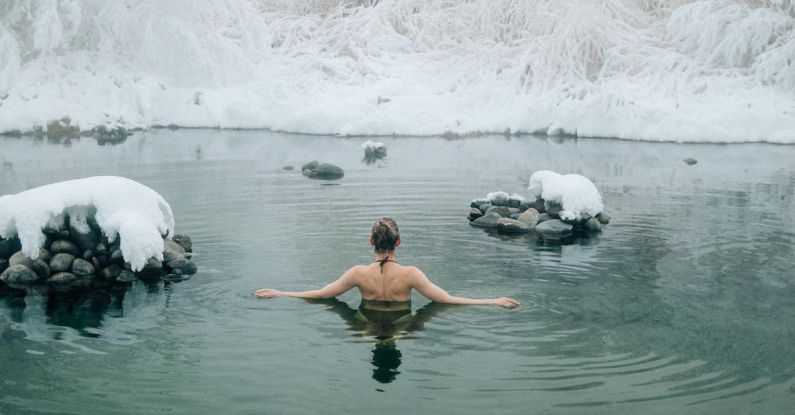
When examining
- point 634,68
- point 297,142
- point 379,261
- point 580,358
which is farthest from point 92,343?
point 634,68

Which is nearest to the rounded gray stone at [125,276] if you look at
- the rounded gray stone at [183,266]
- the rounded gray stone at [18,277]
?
the rounded gray stone at [183,266]

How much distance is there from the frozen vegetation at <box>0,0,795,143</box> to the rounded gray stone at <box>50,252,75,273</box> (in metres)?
18.4

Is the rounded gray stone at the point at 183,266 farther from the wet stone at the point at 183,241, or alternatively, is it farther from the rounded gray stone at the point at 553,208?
the rounded gray stone at the point at 553,208

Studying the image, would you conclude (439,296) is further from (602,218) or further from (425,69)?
(425,69)

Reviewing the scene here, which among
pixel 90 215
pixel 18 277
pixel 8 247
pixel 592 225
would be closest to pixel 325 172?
pixel 592 225

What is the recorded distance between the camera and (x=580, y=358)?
23.2 feet

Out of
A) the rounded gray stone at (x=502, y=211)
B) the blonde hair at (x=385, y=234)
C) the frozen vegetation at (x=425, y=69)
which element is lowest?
the rounded gray stone at (x=502, y=211)

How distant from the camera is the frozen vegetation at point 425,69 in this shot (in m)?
27.6

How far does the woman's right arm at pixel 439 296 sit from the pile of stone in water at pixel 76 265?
2.82 m

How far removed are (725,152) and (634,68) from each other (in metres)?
7.78

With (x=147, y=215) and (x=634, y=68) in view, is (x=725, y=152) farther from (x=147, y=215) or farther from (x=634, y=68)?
(x=147, y=215)

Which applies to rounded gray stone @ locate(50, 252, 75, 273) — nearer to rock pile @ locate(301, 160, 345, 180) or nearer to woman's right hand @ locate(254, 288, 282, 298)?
woman's right hand @ locate(254, 288, 282, 298)

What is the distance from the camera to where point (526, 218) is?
13.0 m

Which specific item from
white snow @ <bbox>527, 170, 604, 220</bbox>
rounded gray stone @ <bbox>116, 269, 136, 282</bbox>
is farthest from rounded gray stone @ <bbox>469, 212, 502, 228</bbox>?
rounded gray stone @ <bbox>116, 269, 136, 282</bbox>
